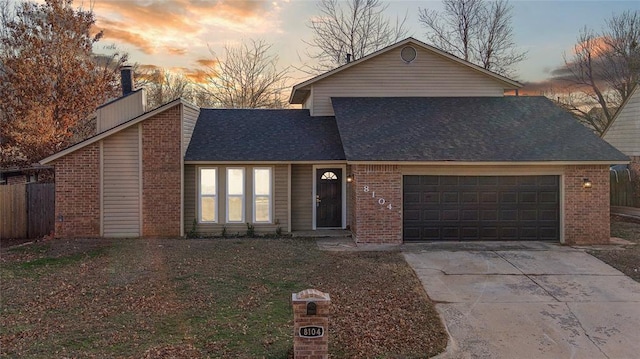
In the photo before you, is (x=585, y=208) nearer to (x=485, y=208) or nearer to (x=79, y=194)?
(x=485, y=208)

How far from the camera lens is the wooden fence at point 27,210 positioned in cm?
1447

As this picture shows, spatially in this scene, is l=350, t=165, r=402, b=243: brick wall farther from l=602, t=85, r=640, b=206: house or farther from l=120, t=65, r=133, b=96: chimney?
l=602, t=85, r=640, b=206: house

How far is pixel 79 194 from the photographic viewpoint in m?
12.8

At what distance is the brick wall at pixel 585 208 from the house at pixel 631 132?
9133 millimetres

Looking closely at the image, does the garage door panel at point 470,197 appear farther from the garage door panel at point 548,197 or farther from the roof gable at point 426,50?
the roof gable at point 426,50

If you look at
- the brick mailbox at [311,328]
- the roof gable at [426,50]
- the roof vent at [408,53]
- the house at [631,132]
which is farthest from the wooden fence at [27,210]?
the house at [631,132]

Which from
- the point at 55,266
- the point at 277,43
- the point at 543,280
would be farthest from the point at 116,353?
the point at 277,43

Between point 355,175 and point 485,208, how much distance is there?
4019mm

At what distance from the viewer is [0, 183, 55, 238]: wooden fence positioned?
47.5ft

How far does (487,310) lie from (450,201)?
222 inches

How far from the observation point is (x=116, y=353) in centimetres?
515

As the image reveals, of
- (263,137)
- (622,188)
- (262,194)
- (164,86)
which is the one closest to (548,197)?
(262,194)

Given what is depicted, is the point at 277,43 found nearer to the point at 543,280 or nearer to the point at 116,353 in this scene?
the point at 543,280

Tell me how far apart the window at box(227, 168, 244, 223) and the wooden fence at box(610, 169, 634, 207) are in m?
17.5
